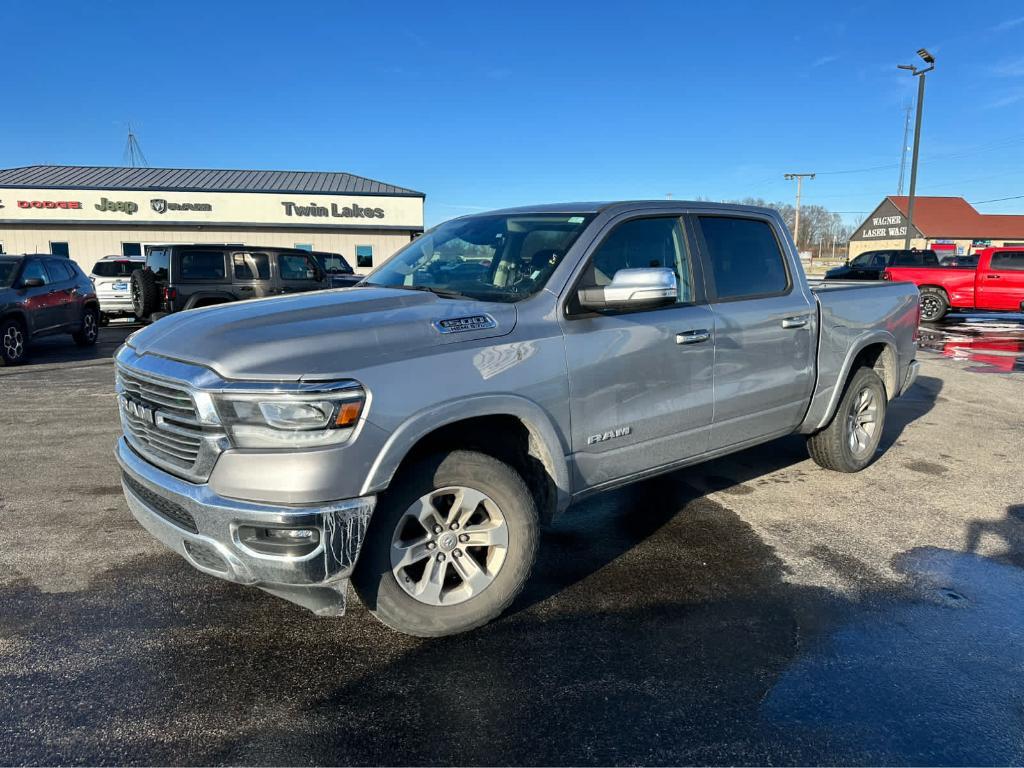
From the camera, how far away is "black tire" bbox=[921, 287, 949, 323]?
17.8 meters

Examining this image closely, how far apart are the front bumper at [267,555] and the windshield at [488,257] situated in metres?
1.33

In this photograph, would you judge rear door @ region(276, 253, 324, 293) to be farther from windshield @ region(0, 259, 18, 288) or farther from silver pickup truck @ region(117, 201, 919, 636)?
silver pickup truck @ region(117, 201, 919, 636)

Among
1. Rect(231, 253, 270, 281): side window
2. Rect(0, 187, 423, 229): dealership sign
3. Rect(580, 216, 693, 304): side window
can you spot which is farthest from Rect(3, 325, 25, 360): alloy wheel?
Rect(0, 187, 423, 229): dealership sign

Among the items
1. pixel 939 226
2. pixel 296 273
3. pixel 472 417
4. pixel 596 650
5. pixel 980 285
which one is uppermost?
pixel 939 226

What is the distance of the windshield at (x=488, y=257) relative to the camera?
3533 millimetres

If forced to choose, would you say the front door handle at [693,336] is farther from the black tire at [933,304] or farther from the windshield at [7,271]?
the black tire at [933,304]

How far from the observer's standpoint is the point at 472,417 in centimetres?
297

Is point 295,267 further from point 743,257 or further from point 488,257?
point 743,257

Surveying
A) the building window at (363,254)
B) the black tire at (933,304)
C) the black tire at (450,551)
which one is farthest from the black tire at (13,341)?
the building window at (363,254)

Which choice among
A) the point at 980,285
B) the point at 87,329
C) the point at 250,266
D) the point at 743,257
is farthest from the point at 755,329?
the point at 980,285

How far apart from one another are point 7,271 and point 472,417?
36.9 ft

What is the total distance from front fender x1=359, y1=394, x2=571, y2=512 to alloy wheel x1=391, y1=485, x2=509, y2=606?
0.83 ft

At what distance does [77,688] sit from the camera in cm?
269

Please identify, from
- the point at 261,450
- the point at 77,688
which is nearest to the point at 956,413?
the point at 261,450
